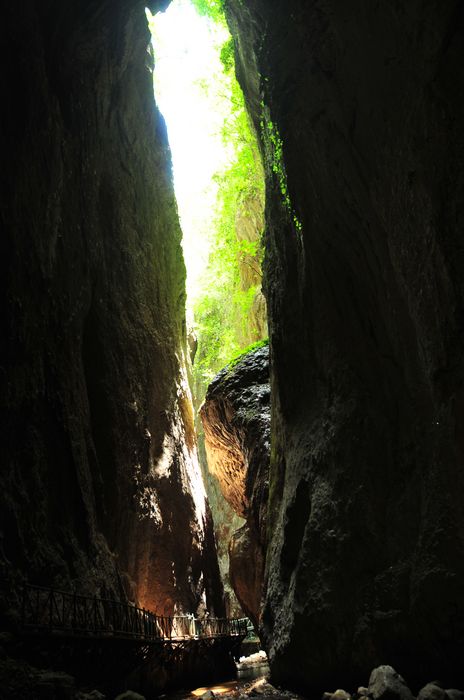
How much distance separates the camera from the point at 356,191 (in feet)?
26.8

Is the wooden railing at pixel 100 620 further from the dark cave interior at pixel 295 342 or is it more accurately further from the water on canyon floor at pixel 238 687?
the water on canyon floor at pixel 238 687

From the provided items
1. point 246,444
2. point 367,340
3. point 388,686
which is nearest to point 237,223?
point 246,444

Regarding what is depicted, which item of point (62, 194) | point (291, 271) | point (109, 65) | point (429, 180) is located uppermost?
point (109, 65)

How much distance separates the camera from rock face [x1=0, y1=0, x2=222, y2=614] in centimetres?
896

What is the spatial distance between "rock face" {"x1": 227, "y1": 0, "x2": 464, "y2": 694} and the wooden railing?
2549mm

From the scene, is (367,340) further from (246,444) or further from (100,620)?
(246,444)

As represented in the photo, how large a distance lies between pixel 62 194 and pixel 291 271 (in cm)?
526

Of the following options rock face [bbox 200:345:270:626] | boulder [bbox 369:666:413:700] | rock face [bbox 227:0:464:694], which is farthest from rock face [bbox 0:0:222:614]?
boulder [bbox 369:666:413:700]

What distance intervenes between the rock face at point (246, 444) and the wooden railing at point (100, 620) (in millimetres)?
1683

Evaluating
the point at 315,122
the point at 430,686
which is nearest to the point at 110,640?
the point at 430,686

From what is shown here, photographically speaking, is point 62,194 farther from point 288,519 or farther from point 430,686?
point 430,686

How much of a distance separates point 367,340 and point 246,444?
8687mm

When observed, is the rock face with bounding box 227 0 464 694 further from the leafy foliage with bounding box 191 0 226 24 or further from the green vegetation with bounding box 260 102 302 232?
the leafy foliage with bounding box 191 0 226 24

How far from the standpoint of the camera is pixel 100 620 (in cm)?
848
